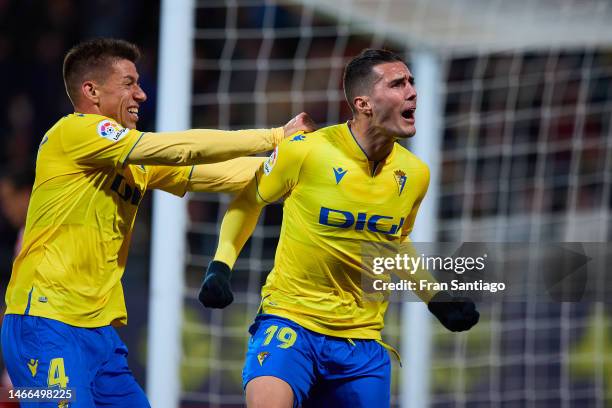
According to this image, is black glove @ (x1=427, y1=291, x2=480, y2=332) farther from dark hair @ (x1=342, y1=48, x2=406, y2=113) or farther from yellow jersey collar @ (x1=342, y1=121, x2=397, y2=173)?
dark hair @ (x1=342, y1=48, x2=406, y2=113)

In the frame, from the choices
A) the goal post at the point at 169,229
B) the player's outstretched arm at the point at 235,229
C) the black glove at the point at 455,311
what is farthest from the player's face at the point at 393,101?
the goal post at the point at 169,229

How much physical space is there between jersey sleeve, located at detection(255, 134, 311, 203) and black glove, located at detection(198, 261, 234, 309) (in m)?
0.38

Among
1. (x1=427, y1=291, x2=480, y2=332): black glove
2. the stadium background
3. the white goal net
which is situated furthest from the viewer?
the stadium background

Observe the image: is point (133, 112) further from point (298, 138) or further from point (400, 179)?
point (400, 179)

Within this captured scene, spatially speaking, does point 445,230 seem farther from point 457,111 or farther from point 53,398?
point 53,398

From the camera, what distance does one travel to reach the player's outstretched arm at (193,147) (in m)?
3.97

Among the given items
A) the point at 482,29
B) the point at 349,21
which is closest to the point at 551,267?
the point at 482,29

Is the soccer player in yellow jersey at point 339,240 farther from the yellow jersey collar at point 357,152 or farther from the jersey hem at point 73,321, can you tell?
the jersey hem at point 73,321

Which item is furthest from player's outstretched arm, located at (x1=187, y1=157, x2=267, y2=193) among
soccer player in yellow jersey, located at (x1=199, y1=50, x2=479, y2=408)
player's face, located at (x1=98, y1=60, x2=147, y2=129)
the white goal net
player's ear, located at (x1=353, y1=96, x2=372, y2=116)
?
the white goal net

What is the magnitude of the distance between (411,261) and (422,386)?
96.0 inches

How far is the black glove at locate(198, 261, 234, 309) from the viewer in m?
4.12

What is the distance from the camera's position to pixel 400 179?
441 centimetres

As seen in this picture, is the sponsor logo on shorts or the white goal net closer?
the sponsor logo on shorts

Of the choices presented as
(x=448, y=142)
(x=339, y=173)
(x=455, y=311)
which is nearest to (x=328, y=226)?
(x=339, y=173)
